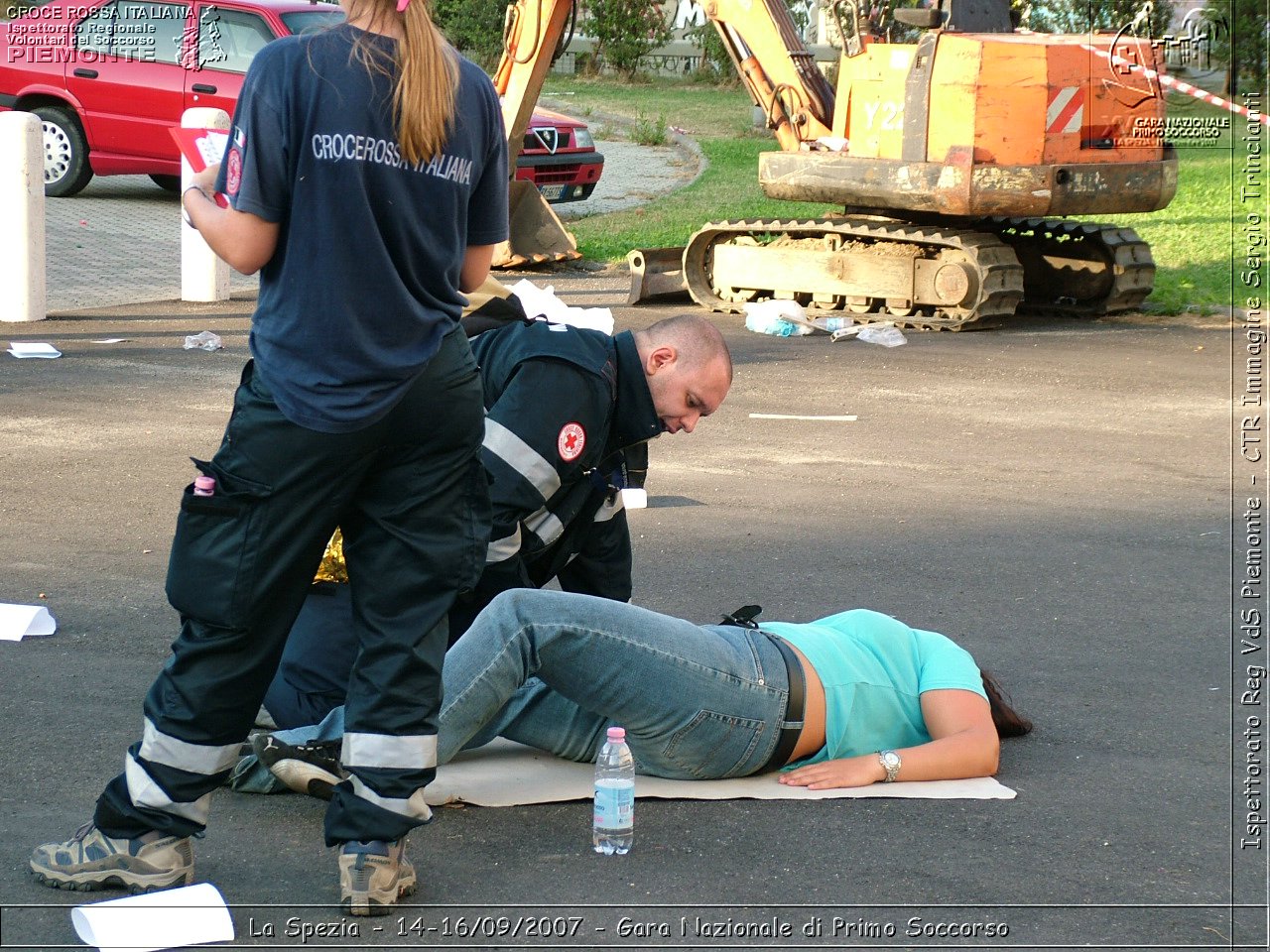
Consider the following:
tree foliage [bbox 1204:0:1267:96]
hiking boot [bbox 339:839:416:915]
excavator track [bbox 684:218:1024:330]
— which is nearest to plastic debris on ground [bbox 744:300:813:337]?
excavator track [bbox 684:218:1024:330]

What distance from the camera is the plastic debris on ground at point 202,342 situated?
411 inches

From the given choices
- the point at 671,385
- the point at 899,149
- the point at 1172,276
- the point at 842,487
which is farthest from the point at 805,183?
the point at 671,385

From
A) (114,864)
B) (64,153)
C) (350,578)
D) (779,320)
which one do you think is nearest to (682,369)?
(350,578)

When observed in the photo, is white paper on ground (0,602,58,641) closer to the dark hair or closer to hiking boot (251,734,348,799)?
hiking boot (251,734,348,799)

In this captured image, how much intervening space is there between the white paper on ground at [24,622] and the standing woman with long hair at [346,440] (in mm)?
1796

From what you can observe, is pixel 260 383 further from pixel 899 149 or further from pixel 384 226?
pixel 899 149

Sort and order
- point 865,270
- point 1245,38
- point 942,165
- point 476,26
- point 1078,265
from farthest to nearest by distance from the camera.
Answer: point 476,26 < point 1245,38 < point 1078,265 < point 865,270 < point 942,165

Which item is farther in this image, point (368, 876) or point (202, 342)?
point (202, 342)

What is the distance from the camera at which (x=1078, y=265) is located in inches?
524

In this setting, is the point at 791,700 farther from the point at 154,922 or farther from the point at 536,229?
the point at 536,229

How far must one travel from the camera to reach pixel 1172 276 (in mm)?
14898

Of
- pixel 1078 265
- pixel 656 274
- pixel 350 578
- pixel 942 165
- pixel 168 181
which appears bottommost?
pixel 350 578

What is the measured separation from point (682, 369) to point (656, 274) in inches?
360

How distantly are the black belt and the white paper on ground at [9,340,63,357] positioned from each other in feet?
23.3
